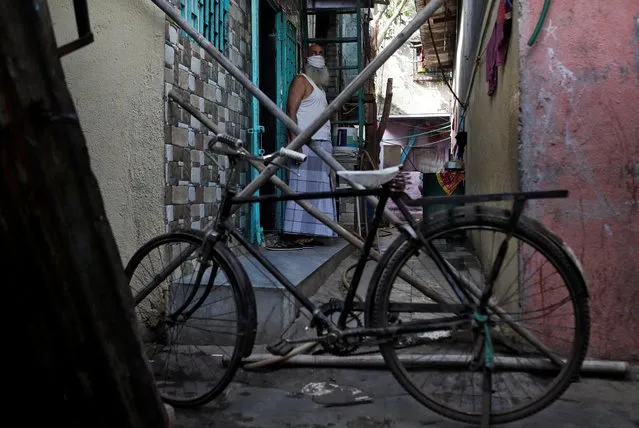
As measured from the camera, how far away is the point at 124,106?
10.7 ft

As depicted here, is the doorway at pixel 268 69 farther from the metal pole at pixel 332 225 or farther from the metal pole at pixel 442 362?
the metal pole at pixel 442 362

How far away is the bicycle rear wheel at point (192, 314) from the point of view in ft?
8.05

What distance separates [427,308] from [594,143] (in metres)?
1.44

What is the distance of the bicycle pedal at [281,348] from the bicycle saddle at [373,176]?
2.66 ft

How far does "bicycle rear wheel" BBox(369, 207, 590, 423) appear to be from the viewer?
215cm

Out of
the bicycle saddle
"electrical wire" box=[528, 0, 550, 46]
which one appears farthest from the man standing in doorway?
the bicycle saddle

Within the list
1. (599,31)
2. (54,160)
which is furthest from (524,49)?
(54,160)

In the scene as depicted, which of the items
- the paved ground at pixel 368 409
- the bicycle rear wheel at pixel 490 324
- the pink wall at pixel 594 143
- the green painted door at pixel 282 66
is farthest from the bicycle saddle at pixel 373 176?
the green painted door at pixel 282 66

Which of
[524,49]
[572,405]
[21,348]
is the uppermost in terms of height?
[524,49]

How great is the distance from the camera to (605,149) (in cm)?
294

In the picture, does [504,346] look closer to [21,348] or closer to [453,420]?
[453,420]

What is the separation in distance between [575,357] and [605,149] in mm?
1316

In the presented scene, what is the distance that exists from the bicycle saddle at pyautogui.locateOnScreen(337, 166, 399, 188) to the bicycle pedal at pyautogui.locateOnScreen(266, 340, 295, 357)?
0.81m

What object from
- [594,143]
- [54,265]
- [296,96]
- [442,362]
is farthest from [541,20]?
[54,265]
